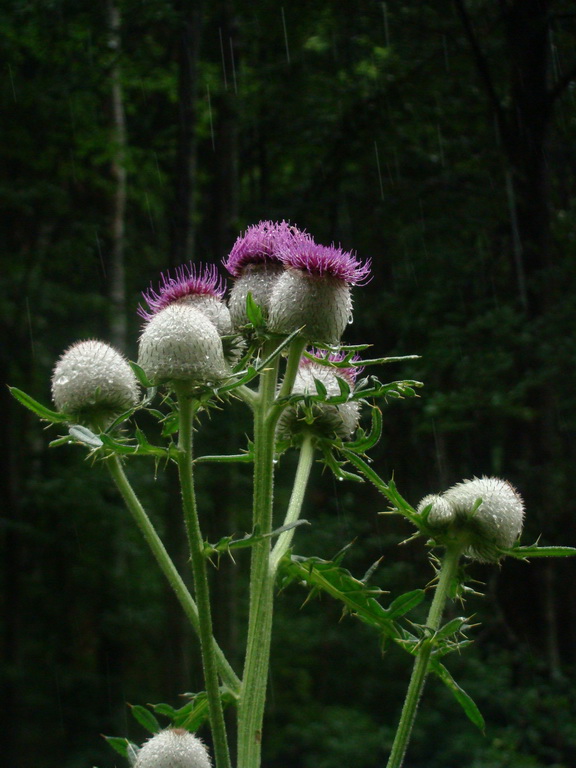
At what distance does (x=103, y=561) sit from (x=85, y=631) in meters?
1.60

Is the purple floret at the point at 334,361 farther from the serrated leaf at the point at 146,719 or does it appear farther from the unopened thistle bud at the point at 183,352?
the serrated leaf at the point at 146,719

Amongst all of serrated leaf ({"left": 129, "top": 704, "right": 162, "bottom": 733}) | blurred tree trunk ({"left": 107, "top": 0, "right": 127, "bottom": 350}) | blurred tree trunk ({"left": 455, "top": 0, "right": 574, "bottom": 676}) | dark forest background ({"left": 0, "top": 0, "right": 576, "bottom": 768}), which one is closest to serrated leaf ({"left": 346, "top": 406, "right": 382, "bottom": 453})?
serrated leaf ({"left": 129, "top": 704, "right": 162, "bottom": 733})

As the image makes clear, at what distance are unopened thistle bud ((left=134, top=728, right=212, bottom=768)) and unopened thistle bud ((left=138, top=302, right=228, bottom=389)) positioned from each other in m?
0.93

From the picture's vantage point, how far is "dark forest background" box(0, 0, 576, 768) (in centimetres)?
1059

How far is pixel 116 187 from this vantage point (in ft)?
41.3

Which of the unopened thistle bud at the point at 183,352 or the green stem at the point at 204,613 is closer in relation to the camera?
the green stem at the point at 204,613

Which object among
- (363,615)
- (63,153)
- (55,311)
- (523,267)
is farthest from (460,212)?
(363,615)

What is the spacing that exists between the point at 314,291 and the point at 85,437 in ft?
2.69

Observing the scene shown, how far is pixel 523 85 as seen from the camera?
11438 mm

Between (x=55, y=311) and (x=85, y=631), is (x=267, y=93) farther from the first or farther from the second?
(x=85, y=631)

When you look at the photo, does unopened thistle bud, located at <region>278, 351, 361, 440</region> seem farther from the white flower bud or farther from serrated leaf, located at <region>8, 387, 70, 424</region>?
serrated leaf, located at <region>8, 387, 70, 424</region>

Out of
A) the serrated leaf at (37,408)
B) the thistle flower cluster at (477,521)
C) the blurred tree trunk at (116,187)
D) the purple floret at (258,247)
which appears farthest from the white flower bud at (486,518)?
the blurred tree trunk at (116,187)

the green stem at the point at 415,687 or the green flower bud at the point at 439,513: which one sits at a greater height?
the green flower bud at the point at 439,513

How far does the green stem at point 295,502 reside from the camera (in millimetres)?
2539
